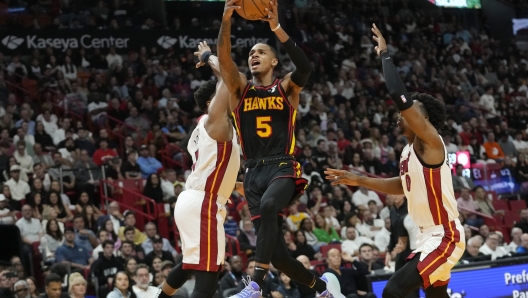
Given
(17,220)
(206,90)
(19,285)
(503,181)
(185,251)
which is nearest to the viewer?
(185,251)

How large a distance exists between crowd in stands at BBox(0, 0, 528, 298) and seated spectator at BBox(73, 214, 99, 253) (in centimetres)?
2

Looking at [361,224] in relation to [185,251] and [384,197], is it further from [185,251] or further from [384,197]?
[185,251]

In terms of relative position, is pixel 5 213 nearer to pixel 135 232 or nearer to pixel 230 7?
pixel 135 232

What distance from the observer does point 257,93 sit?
7102 millimetres

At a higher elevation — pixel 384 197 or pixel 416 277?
pixel 416 277

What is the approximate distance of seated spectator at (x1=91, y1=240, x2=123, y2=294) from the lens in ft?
40.7

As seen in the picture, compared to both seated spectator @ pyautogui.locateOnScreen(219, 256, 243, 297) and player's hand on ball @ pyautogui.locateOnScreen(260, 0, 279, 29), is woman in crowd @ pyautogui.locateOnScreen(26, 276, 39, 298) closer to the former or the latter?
seated spectator @ pyautogui.locateOnScreen(219, 256, 243, 297)

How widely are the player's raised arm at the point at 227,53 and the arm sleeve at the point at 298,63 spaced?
475 mm

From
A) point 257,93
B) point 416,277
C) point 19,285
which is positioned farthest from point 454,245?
point 19,285

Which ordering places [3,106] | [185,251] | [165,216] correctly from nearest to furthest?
[185,251] < [165,216] < [3,106]

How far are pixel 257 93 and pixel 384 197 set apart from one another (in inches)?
467

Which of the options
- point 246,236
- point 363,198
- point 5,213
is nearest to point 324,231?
point 246,236

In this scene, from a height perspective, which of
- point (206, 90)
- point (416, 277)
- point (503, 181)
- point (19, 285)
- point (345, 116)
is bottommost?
point (503, 181)

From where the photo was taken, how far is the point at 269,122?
7.04 m
